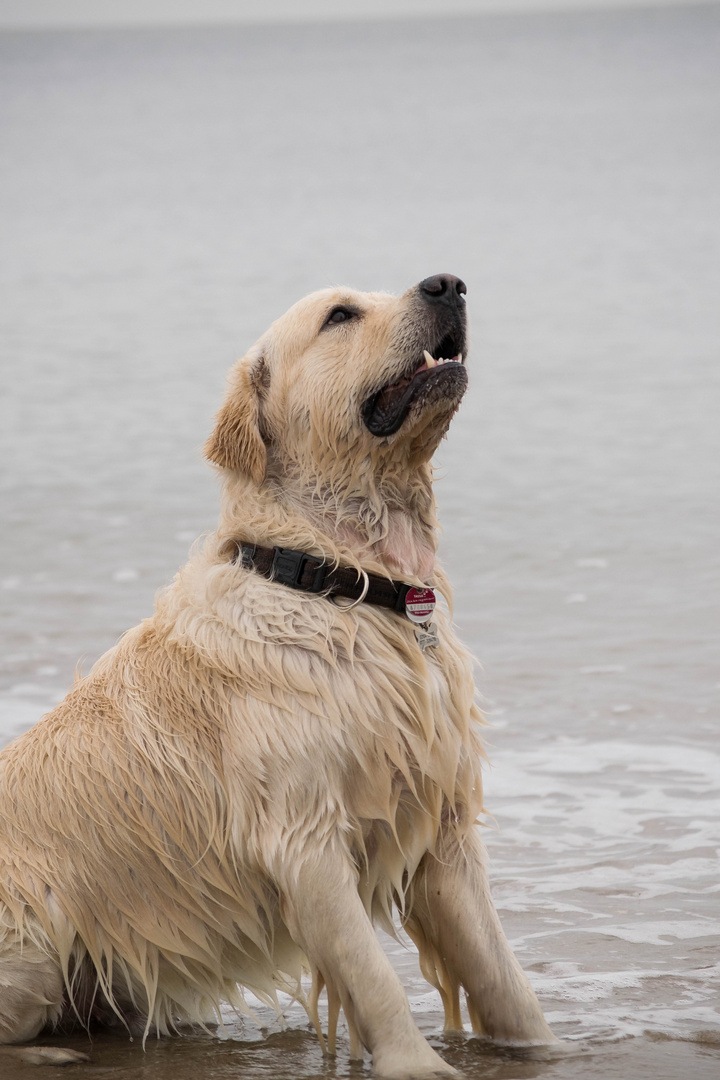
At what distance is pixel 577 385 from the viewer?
1942cm

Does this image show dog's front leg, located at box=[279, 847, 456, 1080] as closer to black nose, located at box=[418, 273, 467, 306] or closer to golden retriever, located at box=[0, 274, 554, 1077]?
golden retriever, located at box=[0, 274, 554, 1077]

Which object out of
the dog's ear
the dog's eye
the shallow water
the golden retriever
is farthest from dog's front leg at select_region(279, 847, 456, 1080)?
the dog's eye

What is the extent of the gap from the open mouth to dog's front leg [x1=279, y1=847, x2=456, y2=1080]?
1198 millimetres

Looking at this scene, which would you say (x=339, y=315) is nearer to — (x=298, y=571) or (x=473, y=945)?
(x=298, y=571)

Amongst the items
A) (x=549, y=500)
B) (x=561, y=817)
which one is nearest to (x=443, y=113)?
(x=549, y=500)

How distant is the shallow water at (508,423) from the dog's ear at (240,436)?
1661mm

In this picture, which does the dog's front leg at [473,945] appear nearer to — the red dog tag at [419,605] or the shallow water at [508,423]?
the shallow water at [508,423]

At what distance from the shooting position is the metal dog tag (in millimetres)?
3475

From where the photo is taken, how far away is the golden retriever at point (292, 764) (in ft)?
10.6

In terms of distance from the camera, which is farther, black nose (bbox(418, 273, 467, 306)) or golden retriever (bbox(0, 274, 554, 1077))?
black nose (bbox(418, 273, 467, 306))

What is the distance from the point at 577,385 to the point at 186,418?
6.19 m

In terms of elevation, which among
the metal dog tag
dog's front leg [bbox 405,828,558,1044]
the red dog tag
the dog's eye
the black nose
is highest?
the black nose

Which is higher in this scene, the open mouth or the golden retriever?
the open mouth

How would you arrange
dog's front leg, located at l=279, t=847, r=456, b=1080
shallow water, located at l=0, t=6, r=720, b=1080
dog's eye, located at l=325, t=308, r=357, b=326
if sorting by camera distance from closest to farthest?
dog's front leg, located at l=279, t=847, r=456, b=1080
dog's eye, located at l=325, t=308, r=357, b=326
shallow water, located at l=0, t=6, r=720, b=1080
